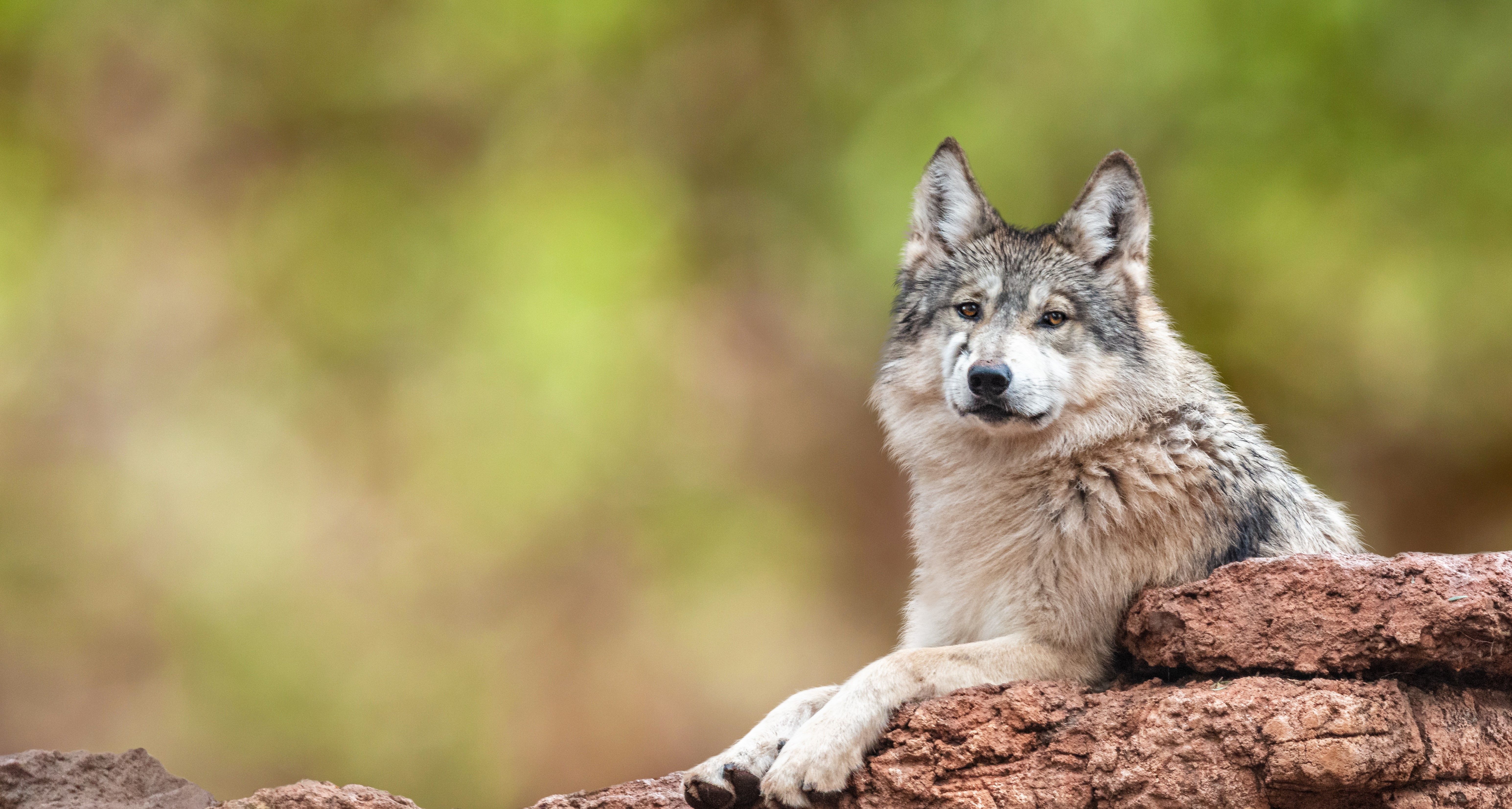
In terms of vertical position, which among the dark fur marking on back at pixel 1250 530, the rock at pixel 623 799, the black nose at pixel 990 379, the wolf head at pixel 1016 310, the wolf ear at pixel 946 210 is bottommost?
the rock at pixel 623 799

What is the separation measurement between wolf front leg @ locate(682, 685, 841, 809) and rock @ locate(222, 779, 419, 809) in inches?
48.8

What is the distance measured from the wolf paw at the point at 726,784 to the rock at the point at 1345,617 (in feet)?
5.13

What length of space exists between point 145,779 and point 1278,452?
201 inches

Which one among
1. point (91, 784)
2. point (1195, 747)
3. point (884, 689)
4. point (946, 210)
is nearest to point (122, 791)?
point (91, 784)

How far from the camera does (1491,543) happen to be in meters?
8.48

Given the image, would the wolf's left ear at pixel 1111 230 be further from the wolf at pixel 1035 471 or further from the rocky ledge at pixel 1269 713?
the rocky ledge at pixel 1269 713

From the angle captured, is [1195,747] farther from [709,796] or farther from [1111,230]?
[1111,230]

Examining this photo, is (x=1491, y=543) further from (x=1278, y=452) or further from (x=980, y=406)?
(x=980, y=406)

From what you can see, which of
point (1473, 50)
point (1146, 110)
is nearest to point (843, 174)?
point (1146, 110)

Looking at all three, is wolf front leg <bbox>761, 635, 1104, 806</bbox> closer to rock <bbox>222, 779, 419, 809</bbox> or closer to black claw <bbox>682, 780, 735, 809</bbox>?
black claw <bbox>682, 780, 735, 809</bbox>

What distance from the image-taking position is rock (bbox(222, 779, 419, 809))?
4785mm

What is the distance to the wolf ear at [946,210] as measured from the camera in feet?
19.1

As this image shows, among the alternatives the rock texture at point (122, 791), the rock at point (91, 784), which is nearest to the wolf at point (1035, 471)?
the rock texture at point (122, 791)

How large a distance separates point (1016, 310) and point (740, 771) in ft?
7.36
